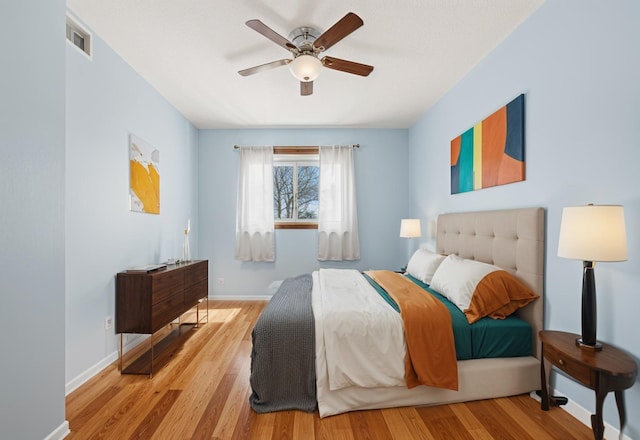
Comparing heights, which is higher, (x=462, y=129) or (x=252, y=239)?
(x=462, y=129)

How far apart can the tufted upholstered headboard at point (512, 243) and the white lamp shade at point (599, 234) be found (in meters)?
0.56

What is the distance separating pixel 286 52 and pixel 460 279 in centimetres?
235

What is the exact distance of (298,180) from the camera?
4.68 meters

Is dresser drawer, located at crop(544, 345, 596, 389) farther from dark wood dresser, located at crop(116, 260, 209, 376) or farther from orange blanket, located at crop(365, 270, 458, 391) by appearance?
dark wood dresser, located at crop(116, 260, 209, 376)

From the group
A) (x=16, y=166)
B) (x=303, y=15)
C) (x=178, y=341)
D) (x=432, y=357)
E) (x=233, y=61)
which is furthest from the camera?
(x=178, y=341)

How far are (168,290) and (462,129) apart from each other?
129 inches

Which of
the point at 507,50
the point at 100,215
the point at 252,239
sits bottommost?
the point at 252,239

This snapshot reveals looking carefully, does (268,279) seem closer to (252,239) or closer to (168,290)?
(252,239)

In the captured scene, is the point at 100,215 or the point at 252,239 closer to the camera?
the point at 100,215

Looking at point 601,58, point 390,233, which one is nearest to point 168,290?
point 390,233

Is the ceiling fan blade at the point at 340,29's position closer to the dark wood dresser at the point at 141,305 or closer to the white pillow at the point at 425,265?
the white pillow at the point at 425,265

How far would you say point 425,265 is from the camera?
9.73ft

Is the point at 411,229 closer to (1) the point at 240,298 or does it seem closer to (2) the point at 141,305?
(1) the point at 240,298

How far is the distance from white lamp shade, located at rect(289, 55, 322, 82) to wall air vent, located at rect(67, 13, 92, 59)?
1.53 meters
